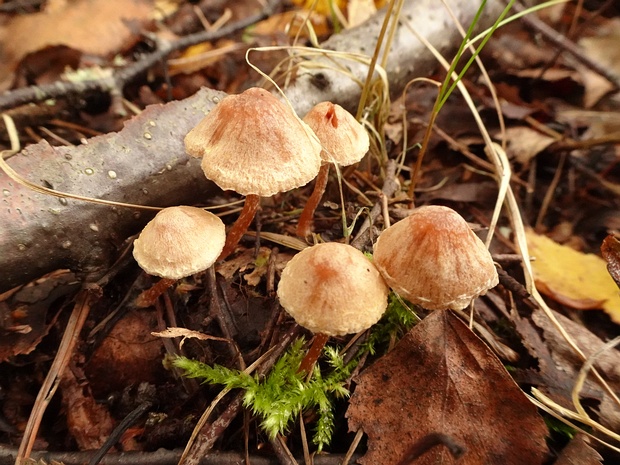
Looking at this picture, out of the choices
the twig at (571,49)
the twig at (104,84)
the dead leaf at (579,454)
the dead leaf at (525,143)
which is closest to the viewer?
the dead leaf at (579,454)

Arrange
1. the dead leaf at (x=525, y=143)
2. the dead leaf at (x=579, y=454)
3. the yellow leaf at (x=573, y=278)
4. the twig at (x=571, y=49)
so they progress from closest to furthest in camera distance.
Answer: the dead leaf at (x=579, y=454) → the yellow leaf at (x=573, y=278) → the dead leaf at (x=525, y=143) → the twig at (x=571, y=49)

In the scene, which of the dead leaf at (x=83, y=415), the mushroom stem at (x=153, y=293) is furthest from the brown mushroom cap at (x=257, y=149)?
the dead leaf at (x=83, y=415)

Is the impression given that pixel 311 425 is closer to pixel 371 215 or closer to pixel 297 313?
pixel 297 313

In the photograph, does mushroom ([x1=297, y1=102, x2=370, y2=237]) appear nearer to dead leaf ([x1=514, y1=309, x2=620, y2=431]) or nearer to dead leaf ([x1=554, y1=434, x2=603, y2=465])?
dead leaf ([x1=514, y1=309, x2=620, y2=431])

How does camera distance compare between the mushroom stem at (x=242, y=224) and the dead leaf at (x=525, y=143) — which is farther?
the dead leaf at (x=525, y=143)

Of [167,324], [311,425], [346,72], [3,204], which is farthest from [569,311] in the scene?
[3,204]

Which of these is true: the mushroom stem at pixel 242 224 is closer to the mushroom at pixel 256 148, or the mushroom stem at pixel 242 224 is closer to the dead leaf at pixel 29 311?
the mushroom at pixel 256 148

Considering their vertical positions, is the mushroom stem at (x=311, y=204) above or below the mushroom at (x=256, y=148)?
below

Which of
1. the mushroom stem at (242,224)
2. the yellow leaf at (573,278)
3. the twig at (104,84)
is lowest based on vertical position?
the yellow leaf at (573,278)
